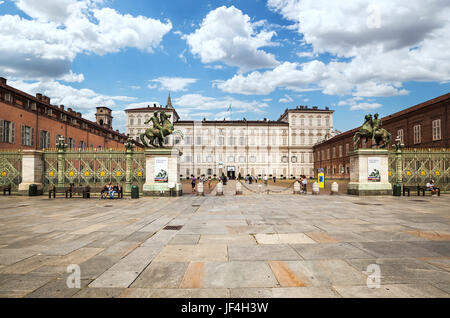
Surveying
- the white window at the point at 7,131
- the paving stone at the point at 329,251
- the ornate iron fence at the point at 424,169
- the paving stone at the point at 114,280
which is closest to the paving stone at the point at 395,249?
the paving stone at the point at 329,251

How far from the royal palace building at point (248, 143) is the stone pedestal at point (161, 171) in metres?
49.2

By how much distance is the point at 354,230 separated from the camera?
20.2ft

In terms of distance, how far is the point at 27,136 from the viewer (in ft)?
87.2

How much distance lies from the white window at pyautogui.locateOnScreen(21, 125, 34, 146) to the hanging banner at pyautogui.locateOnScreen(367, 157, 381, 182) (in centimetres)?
3220

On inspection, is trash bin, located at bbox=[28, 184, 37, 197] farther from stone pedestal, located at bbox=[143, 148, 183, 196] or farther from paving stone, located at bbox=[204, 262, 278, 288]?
paving stone, located at bbox=[204, 262, 278, 288]

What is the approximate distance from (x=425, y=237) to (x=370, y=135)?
12.8 metres

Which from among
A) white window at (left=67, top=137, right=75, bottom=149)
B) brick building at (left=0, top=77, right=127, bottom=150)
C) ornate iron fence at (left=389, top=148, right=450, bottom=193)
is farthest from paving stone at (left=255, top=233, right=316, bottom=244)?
white window at (left=67, top=137, right=75, bottom=149)

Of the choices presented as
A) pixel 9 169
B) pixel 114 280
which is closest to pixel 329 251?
pixel 114 280

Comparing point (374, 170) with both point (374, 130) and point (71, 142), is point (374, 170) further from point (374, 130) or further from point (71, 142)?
point (71, 142)

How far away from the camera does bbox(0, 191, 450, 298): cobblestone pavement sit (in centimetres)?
301

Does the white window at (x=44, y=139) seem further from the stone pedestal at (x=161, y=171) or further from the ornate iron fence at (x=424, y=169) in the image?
the ornate iron fence at (x=424, y=169)

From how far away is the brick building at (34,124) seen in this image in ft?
78.3

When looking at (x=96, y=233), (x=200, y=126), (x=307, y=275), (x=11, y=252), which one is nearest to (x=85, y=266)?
(x=11, y=252)
